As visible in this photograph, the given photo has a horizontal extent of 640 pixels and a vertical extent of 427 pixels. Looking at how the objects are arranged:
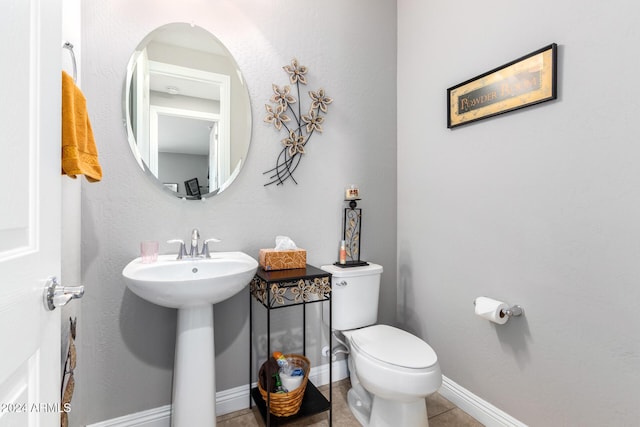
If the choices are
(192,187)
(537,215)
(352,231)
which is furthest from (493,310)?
(192,187)

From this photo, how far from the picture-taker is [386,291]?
2.22 m

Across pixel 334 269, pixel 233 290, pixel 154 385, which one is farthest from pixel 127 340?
pixel 334 269

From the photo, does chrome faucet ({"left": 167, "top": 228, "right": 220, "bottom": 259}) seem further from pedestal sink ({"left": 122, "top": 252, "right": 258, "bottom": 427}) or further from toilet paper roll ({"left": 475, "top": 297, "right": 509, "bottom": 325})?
toilet paper roll ({"left": 475, "top": 297, "right": 509, "bottom": 325})

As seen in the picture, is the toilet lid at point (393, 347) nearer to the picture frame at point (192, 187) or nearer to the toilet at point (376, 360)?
the toilet at point (376, 360)

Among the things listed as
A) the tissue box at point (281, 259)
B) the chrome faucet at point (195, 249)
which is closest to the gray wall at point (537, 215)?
the tissue box at point (281, 259)

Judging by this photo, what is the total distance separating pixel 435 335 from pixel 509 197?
37.3 inches

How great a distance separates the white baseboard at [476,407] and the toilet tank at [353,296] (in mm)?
568

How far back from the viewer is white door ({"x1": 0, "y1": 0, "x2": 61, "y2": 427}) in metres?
0.47

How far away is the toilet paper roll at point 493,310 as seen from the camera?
1482 mm

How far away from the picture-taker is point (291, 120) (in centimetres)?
189

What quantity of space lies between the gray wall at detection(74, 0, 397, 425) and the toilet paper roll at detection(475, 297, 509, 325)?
0.77 meters

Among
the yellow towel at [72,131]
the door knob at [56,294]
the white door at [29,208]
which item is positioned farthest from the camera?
the yellow towel at [72,131]

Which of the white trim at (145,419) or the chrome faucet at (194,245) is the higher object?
the chrome faucet at (194,245)

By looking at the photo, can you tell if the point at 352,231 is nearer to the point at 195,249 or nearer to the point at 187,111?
the point at 195,249
